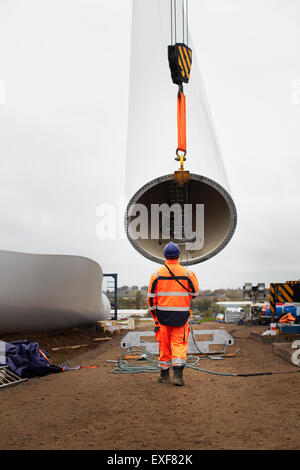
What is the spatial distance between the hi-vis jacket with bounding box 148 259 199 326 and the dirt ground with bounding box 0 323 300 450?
2.24 ft

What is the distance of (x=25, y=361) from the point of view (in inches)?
173

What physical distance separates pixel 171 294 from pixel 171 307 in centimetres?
14

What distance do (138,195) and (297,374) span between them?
3.22 metres

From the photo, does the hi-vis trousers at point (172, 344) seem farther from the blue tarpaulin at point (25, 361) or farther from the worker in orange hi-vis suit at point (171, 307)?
the blue tarpaulin at point (25, 361)

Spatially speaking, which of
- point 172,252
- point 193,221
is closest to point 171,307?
point 172,252

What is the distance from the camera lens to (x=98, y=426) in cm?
242

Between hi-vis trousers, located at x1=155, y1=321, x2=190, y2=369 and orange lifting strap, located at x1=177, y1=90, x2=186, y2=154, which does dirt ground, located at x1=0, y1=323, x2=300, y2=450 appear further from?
orange lifting strap, located at x1=177, y1=90, x2=186, y2=154

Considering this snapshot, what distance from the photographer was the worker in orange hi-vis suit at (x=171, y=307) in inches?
151

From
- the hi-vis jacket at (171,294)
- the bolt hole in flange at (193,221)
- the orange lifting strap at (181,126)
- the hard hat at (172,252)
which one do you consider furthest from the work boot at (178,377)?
the orange lifting strap at (181,126)

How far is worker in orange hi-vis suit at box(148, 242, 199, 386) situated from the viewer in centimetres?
384

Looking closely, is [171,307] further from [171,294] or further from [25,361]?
[25,361]

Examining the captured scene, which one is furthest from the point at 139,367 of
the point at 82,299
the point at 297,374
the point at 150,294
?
the point at 82,299

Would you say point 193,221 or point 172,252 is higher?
point 193,221
